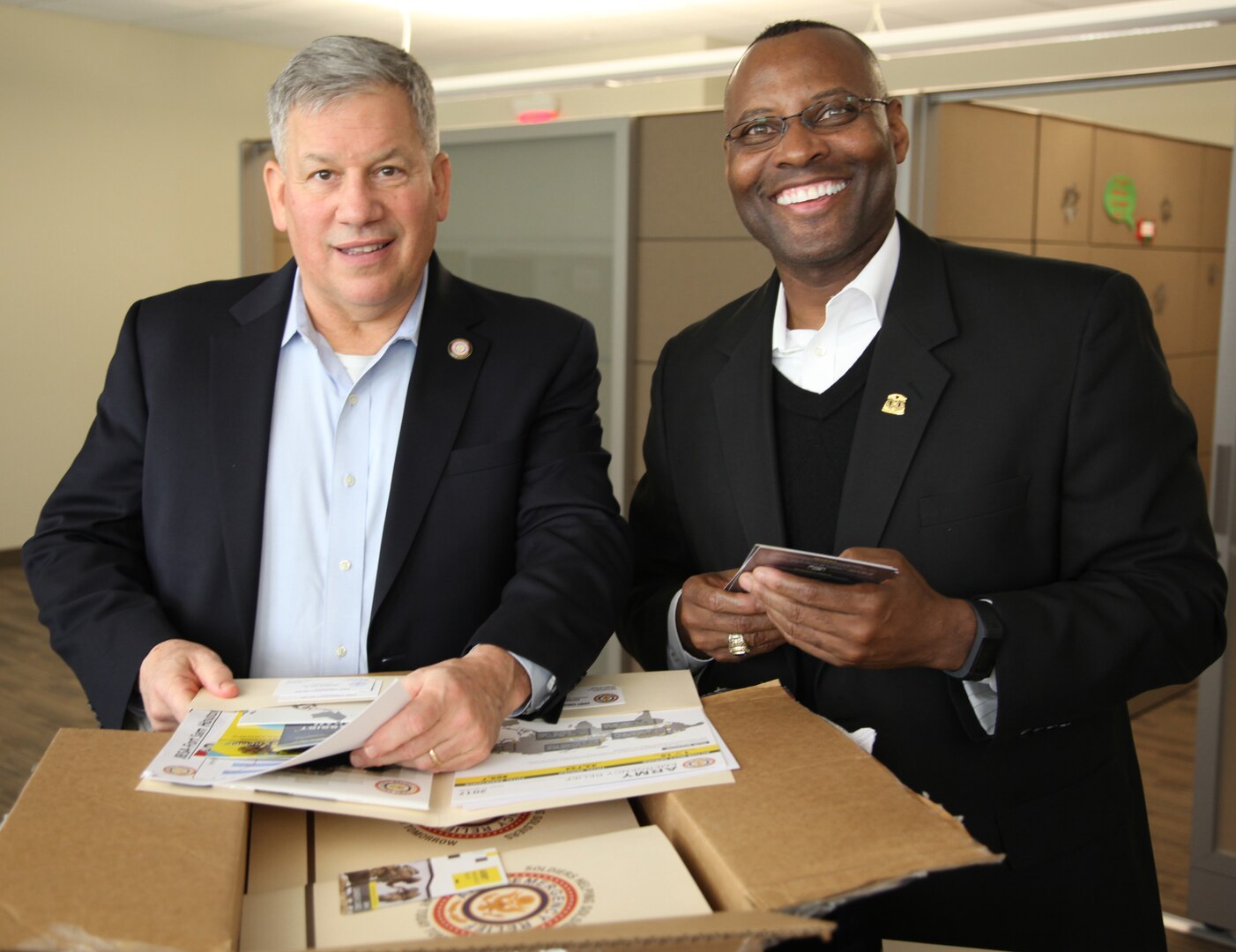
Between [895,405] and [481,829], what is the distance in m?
0.86

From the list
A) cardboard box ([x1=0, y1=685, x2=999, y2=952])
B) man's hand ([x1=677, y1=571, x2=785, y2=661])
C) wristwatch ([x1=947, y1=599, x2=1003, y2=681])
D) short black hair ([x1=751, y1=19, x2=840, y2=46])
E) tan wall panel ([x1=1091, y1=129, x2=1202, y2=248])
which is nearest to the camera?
cardboard box ([x1=0, y1=685, x2=999, y2=952])

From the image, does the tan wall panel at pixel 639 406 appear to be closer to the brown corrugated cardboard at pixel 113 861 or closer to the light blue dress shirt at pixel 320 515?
the light blue dress shirt at pixel 320 515

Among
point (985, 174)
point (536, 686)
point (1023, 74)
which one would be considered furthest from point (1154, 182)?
point (1023, 74)

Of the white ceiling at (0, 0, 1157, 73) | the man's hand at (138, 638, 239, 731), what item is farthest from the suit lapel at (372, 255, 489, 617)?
the white ceiling at (0, 0, 1157, 73)

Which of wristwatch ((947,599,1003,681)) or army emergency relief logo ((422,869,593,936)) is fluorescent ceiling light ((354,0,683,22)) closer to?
wristwatch ((947,599,1003,681))

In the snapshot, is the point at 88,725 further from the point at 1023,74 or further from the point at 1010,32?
the point at 1023,74

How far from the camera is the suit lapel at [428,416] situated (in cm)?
166

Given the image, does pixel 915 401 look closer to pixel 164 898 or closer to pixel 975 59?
pixel 164 898

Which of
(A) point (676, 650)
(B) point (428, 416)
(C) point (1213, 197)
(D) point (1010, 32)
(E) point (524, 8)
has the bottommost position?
(A) point (676, 650)

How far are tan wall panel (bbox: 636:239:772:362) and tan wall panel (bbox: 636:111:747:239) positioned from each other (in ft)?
0.16

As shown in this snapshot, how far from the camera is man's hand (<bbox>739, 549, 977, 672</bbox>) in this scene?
1436 mm

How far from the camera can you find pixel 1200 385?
5.40 metres

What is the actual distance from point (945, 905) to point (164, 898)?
106 cm

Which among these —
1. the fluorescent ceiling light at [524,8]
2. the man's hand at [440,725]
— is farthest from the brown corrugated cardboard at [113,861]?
the fluorescent ceiling light at [524,8]
